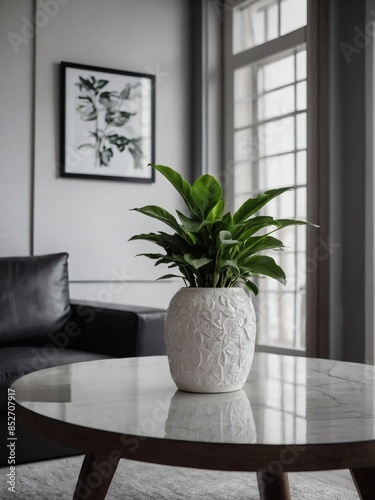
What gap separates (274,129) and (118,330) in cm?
155

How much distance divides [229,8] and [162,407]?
315cm

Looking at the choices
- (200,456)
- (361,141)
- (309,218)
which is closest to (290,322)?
(309,218)

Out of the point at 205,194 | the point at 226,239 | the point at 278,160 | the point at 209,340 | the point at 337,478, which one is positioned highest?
the point at 278,160

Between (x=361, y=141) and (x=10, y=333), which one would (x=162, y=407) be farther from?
(x=361, y=141)

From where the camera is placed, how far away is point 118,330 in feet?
8.93

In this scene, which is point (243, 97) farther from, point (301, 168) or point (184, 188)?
point (184, 188)

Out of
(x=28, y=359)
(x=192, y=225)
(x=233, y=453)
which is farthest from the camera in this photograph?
(x=28, y=359)

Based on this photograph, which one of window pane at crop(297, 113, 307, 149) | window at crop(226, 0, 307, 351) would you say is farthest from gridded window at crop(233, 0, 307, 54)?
window pane at crop(297, 113, 307, 149)

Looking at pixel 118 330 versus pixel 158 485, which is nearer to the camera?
pixel 158 485

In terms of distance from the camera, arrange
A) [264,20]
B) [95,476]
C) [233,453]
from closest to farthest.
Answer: [233,453]
[95,476]
[264,20]

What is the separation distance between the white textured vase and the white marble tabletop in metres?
0.03

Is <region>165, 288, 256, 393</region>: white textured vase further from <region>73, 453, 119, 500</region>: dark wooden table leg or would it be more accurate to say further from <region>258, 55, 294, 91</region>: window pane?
<region>258, 55, 294, 91</region>: window pane

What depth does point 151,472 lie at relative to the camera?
2.37m

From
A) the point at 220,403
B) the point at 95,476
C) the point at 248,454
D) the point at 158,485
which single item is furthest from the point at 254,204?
the point at 158,485
